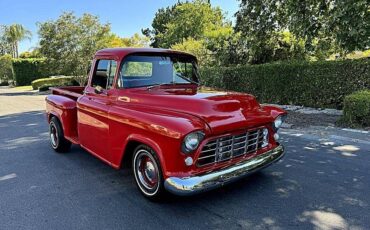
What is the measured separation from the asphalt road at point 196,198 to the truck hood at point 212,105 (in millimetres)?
937

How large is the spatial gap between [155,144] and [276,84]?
9277 millimetres

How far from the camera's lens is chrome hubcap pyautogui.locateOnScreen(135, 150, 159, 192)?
12.9ft

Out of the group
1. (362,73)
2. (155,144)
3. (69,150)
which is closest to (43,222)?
(155,144)

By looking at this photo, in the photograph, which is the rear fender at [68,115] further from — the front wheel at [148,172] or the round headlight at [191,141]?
the round headlight at [191,141]

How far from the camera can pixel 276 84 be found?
12.0 metres

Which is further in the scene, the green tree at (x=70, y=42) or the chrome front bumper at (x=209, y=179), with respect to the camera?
the green tree at (x=70, y=42)

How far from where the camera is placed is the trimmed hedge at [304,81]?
9680 millimetres

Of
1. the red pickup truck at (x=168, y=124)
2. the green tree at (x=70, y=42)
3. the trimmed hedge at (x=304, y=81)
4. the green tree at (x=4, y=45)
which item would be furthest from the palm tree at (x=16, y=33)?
the red pickup truck at (x=168, y=124)

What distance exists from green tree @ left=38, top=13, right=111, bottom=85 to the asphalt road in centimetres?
2159

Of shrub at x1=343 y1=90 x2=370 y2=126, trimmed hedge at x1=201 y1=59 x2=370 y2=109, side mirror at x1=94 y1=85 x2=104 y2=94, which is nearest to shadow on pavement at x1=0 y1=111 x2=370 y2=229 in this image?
side mirror at x1=94 y1=85 x2=104 y2=94

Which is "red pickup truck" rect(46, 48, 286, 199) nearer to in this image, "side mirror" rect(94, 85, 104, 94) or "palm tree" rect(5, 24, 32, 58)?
"side mirror" rect(94, 85, 104, 94)

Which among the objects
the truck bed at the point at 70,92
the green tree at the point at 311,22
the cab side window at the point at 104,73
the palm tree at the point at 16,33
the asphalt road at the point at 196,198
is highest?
the palm tree at the point at 16,33

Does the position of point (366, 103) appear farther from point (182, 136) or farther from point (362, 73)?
point (182, 136)

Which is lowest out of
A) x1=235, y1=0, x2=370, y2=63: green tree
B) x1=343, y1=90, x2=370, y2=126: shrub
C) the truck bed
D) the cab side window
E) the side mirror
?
x1=343, y1=90, x2=370, y2=126: shrub
